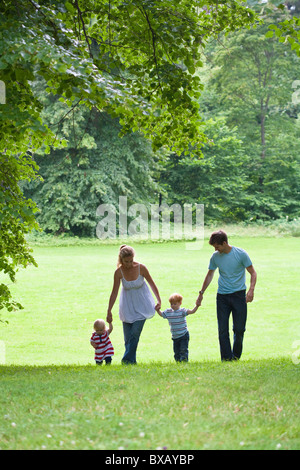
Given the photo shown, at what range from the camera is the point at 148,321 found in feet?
48.4

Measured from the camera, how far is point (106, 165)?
33156 mm

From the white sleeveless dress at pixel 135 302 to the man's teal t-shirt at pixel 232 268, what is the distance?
39.0 inches

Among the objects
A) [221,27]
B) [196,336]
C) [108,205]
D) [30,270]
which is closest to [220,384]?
[221,27]

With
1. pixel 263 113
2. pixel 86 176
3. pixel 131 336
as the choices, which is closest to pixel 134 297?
pixel 131 336

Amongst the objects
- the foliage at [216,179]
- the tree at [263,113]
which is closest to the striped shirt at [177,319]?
the foliage at [216,179]

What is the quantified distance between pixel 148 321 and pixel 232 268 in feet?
24.0

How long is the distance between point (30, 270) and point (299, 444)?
707 inches

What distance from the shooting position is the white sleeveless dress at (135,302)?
768 cm

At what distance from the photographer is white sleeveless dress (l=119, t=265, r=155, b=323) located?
7684mm

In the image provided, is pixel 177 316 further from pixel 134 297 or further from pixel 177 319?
pixel 134 297

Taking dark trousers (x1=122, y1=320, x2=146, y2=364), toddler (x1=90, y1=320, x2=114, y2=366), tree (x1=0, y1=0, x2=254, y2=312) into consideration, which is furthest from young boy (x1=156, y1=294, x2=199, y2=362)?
tree (x1=0, y1=0, x2=254, y2=312)

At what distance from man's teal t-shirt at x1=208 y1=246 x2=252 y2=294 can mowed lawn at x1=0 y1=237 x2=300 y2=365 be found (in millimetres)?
2654

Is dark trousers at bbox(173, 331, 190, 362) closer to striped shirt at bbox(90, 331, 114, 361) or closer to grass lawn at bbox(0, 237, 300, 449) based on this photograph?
grass lawn at bbox(0, 237, 300, 449)
